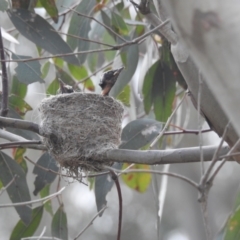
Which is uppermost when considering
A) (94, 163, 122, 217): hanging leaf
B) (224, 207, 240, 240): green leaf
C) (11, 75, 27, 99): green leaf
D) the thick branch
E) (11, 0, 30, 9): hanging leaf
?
(11, 0, 30, 9): hanging leaf

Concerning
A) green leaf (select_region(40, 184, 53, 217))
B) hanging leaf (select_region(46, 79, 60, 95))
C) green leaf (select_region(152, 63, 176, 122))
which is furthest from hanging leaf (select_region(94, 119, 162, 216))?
hanging leaf (select_region(46, 79, 60, 95))

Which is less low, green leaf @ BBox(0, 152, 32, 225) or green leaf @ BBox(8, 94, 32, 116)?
green leaf @ BBox(8, 94, 32, 116)

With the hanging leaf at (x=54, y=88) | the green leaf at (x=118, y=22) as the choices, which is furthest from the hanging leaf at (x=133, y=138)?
the hanging leaf at (x=54, y=88)

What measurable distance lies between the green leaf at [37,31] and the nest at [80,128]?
21 cm

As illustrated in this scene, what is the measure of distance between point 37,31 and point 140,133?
63 centimetres

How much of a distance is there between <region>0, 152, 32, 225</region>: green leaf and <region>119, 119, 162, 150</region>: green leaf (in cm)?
46

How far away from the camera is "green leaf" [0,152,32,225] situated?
8.05 feet

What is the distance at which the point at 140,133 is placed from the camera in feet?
8.01

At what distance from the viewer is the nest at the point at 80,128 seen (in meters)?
2.10

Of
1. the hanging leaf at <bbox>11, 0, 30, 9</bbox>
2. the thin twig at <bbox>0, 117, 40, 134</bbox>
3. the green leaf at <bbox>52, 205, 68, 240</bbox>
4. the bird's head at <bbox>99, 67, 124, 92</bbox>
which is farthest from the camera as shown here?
the bird's head at <bbox>99, 67, 124, 92</bbox>

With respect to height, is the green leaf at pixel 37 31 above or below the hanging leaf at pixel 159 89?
above

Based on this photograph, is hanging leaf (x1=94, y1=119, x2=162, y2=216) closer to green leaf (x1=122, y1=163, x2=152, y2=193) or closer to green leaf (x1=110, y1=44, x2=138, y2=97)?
green leaf (x1=110, y1=44, x2=138, y2=97)

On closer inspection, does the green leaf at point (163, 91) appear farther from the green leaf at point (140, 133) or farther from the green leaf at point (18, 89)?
the green leaf at point (18, 89)

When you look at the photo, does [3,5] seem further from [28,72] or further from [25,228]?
[25,228]
